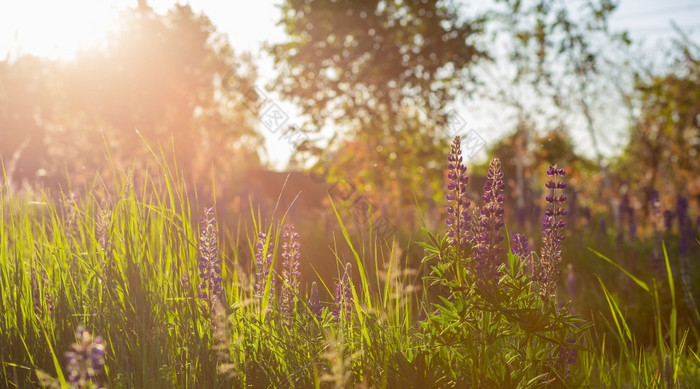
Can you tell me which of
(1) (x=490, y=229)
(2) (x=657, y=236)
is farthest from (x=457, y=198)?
(2) (x=657, y=236)

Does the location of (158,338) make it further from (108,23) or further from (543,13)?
(108,23)

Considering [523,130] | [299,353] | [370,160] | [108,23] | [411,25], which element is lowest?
[299,353]

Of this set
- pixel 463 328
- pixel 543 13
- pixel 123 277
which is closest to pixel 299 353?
pixel 463 328

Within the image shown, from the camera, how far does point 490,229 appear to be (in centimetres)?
210

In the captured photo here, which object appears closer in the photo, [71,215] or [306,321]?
[306,321]

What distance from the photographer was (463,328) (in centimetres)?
213

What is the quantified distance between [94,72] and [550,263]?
14.9m

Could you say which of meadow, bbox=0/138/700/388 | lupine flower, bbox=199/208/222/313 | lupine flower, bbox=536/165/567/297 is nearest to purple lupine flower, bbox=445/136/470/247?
meadow, bbox=0/138/700/388

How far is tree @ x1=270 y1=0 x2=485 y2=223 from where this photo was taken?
24.5 ft

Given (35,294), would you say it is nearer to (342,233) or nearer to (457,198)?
(457,198)

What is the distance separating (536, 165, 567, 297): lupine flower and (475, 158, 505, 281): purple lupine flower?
0.62 feet

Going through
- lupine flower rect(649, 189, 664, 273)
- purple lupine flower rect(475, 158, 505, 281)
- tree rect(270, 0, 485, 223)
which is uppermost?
tree rect(270, 0, 485, 223)

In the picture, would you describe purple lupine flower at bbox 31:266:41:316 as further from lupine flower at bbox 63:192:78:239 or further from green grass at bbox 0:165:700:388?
lupine flower at bbox 63:192:78:239

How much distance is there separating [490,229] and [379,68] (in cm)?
558
